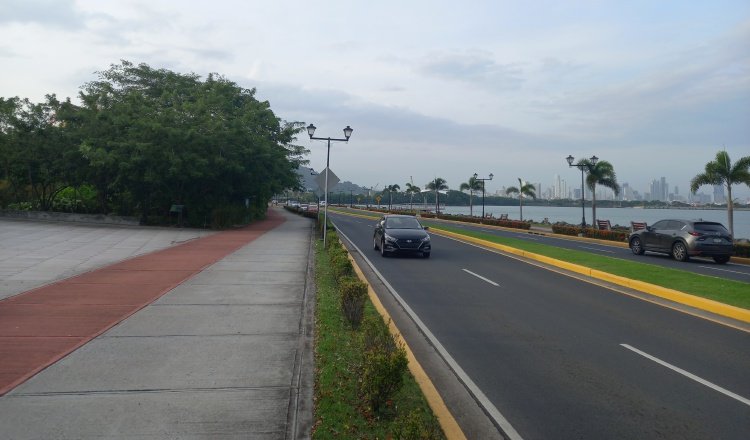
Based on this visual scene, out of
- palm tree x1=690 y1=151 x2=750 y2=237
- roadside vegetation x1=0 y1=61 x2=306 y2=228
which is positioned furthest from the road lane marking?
palm tree x1=690 y1=151 x2=750 y2=237

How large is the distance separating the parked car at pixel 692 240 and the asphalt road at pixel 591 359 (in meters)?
9.39

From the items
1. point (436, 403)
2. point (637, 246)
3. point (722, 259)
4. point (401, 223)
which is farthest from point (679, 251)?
point (436, 403)

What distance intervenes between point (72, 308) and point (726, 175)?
32.2 meters

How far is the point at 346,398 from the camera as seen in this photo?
5383 mm

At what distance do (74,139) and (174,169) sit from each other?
8974mm

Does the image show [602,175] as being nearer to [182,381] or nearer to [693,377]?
[693,377]

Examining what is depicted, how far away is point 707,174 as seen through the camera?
30625mm

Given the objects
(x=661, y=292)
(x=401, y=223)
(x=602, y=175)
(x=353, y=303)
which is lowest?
(x=661, y=292)

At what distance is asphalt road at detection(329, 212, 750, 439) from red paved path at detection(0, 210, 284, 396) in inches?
201

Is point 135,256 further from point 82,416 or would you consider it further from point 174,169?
point 82,416

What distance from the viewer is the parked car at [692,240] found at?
19906 mm

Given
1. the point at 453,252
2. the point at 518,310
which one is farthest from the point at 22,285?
the point at 453,252

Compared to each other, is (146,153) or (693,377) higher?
(146,153)

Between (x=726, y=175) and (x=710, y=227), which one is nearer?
(x=710, y=227)
